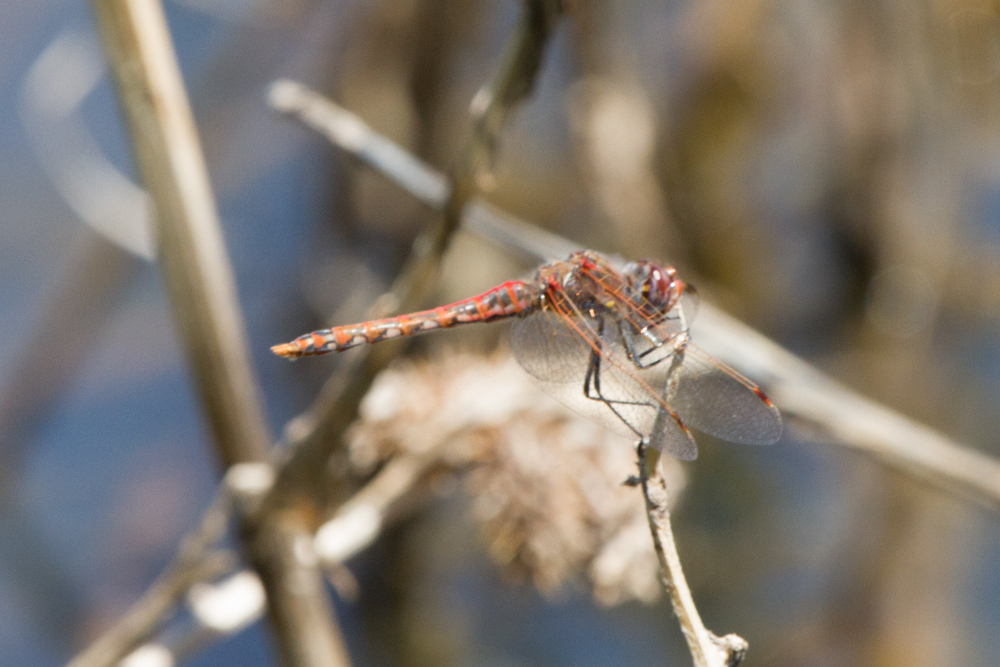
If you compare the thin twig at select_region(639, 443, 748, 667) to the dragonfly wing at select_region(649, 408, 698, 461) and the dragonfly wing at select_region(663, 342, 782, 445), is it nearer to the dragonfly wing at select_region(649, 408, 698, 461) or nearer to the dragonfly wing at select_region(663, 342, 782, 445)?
the dragonfly wing at select_region(649, 408, 698, 461)

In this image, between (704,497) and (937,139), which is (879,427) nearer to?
(937,139)

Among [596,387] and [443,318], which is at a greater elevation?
[443,318]

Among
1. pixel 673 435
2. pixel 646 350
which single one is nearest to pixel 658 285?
pixel 646 350

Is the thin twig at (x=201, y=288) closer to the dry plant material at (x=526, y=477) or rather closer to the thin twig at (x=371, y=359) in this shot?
the thin twig at (x=371, y=359)

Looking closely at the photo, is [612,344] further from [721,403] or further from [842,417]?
[842,417]

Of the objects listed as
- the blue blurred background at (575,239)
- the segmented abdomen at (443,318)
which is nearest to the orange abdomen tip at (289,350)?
the segmented abdomen at (443,318)

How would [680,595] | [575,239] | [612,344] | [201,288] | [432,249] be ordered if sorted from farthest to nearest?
[575,239]
[612,344]
[201,288]
[432,249]
[680,595]

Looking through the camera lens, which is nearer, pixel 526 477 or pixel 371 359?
pixel 371 359
